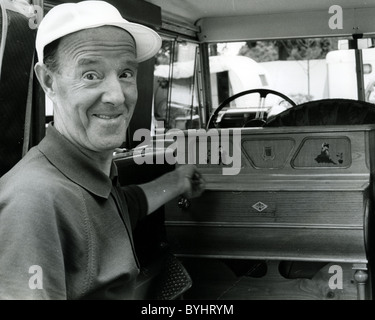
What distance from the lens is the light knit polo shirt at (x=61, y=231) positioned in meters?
1.19

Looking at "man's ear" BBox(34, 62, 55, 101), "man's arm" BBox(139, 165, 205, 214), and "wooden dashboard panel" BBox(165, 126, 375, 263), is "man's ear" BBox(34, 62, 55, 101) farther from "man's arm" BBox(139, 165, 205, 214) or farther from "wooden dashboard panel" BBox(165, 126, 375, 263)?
"wooden dashboard panel" BBox(165, 126, 375, 263)

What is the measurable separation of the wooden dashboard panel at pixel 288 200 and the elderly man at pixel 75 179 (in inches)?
28.7

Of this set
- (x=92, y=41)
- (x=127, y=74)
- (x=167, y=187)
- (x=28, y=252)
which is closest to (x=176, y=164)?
(x=167, y=187)

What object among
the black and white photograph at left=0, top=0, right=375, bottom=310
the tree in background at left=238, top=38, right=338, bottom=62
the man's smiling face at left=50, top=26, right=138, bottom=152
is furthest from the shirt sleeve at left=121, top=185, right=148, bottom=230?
the tree in background at left=238, top=38, right=338, bottom=62

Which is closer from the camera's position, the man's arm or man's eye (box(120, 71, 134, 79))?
man's eye (box(120, 71, 134, 79))

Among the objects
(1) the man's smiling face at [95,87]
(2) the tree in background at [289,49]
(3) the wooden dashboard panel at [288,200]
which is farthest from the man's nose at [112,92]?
(2) the tree in background at [289,49]

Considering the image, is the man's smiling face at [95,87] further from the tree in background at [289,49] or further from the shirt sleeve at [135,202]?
the tree in background at [289,49]

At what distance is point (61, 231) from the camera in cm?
128

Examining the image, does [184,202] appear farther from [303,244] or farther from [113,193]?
[113,193]

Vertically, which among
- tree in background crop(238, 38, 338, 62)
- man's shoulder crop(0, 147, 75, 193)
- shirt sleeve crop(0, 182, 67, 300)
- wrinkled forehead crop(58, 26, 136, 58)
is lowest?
shirt sleeve crop(0, 182, 67, 300)

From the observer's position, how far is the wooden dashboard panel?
205 cm

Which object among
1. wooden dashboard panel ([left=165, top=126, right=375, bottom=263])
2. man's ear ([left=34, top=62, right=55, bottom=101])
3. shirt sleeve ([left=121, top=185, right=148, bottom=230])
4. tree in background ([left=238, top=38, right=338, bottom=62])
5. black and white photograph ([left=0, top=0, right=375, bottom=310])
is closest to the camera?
black and white photograph ([left=0, top=0, right=375, bottom=310])

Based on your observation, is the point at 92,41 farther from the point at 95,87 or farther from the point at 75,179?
the point at 75,179

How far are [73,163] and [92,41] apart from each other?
0.29 m
